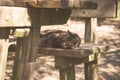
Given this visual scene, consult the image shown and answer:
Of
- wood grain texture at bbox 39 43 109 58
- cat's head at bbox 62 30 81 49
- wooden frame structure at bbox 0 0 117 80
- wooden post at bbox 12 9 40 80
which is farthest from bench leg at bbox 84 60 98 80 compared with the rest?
wooden post at bbox 12 9 40 80

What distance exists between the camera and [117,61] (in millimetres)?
8570

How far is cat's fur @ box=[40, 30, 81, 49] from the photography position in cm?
372

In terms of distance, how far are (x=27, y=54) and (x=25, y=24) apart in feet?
1.32

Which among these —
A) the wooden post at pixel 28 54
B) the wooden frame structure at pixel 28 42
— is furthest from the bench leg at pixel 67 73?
the wooden post at pixel 28 54

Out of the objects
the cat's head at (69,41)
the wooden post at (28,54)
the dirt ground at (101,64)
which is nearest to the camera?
the wooden post at (28,54)

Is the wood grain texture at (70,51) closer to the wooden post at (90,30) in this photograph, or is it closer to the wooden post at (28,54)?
the wooden post at (28,54)

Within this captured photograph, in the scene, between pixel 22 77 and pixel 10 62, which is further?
pixel 10 62

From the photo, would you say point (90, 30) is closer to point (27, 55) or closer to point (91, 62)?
point (91, 62)

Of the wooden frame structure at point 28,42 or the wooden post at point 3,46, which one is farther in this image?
the wooden post at point 3,46

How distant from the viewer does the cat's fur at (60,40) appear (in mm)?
3723

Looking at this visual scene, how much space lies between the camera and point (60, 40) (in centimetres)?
373

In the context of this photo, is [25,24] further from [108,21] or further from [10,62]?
[108,21]

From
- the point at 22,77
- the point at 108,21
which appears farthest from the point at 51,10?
the point at 108,21


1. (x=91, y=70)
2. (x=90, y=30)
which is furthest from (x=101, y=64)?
(x=91, y=70)
